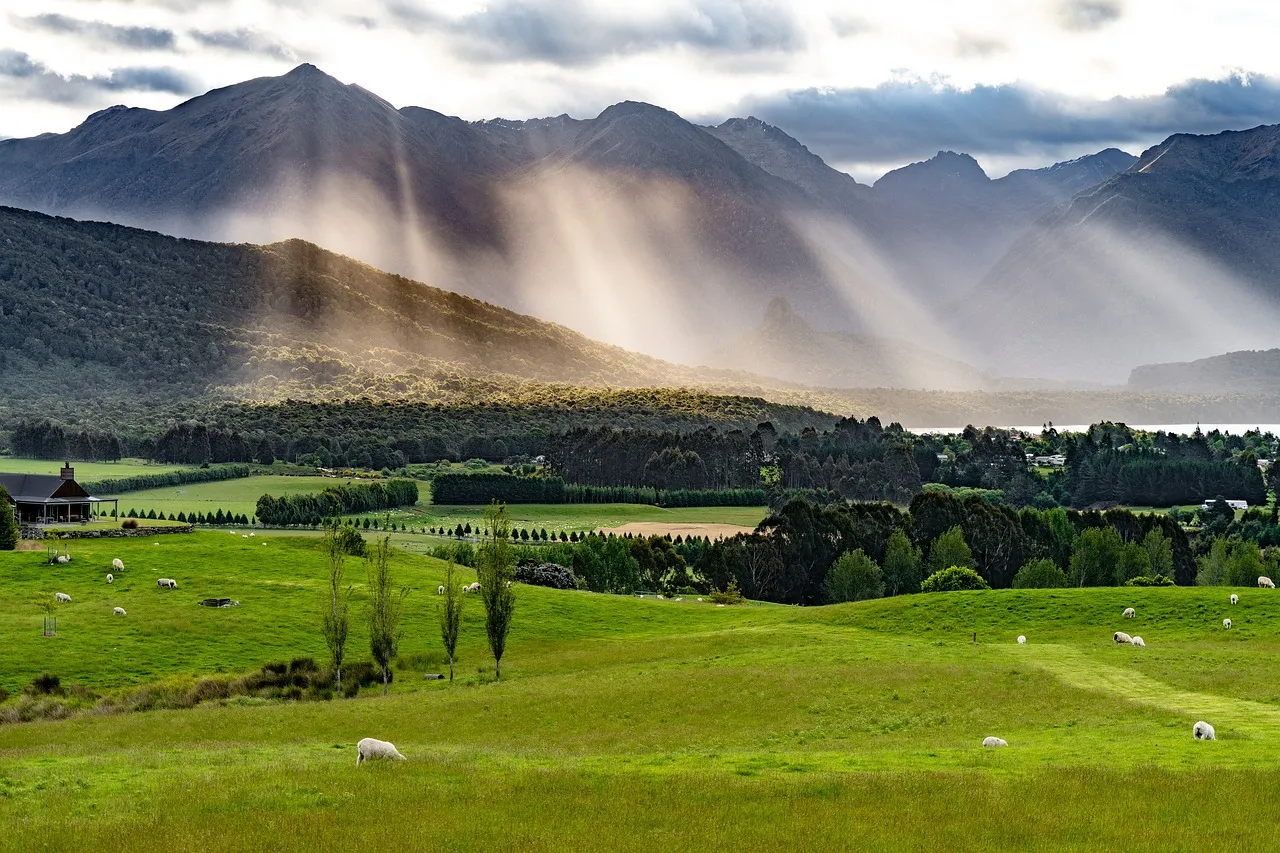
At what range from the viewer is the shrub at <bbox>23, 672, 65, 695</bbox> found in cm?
5156

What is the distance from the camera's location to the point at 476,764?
31625 millimetres

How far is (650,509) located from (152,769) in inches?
6615

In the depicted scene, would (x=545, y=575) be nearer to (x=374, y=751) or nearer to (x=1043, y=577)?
(x=1043, y=577)

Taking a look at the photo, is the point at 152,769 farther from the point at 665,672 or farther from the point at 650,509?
the point at 650,509

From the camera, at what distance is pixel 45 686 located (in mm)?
52156

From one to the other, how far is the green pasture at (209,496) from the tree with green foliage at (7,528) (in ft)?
228

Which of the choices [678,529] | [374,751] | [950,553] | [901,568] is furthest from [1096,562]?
[374,751]

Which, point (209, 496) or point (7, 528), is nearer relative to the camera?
point (7, 528)

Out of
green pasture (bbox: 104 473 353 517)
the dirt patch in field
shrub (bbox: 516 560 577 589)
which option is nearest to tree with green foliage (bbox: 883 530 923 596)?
the dirt patch in field

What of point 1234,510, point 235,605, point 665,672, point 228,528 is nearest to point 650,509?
point 228,528

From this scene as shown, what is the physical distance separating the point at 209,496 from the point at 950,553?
117 meters

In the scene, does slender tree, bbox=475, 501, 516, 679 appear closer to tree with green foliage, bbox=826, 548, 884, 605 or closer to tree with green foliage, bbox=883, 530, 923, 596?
tree with green foliage, bbox=826, 548, 884, 605

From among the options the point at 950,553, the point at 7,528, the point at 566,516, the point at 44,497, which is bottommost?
the point at 950,553

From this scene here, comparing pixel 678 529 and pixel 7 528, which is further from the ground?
pixel 7 528
